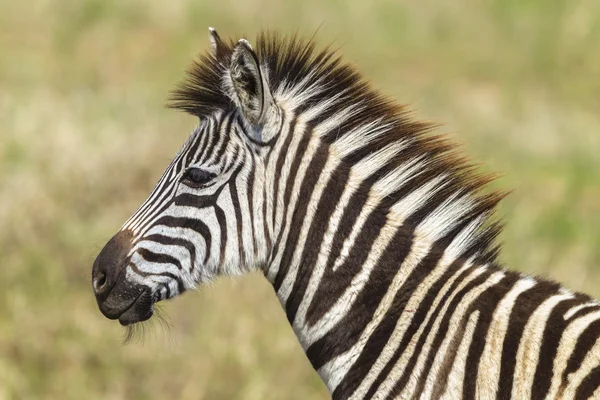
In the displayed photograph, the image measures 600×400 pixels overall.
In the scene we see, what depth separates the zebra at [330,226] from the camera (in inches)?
184

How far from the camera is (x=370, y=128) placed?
5.00m

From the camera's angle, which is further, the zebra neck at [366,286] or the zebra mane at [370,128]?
the zebra mane at [370,128]

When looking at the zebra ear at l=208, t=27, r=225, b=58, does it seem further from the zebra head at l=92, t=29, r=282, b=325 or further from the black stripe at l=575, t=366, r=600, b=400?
the black stripe at l=575, t=366, r=600, b=400

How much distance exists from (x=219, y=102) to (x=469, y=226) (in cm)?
153

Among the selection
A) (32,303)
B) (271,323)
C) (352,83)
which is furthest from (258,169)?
(32,303)

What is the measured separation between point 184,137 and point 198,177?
10220mm

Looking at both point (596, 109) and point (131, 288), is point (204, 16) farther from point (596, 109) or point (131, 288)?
point (131, 288)

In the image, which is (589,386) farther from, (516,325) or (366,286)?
(366,286)

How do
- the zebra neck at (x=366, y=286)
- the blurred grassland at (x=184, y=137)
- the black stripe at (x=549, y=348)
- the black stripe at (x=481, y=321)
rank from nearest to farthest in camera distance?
1. the black stripe at (x=549, y=348)
2. the black stripe at (x=481, y=321)
3. the zebra neck at (x=366, y=286)
4. the blurred grassland at (x=184, y=137)

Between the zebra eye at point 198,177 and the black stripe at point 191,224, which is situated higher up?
the zebra eye at point 198,177

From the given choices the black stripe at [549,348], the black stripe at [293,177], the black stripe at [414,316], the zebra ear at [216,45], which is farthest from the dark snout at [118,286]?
the black stripe at [549,348]

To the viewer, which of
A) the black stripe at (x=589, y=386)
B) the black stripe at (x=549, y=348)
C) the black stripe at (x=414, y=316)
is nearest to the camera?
the black stripe at (x=589, y=386)

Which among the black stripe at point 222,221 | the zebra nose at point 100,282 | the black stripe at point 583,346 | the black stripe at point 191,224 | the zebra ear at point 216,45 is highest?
the zebra ear at point 216,45

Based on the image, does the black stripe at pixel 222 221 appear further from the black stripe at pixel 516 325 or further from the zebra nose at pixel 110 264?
the black stripe at pixel 516 325
